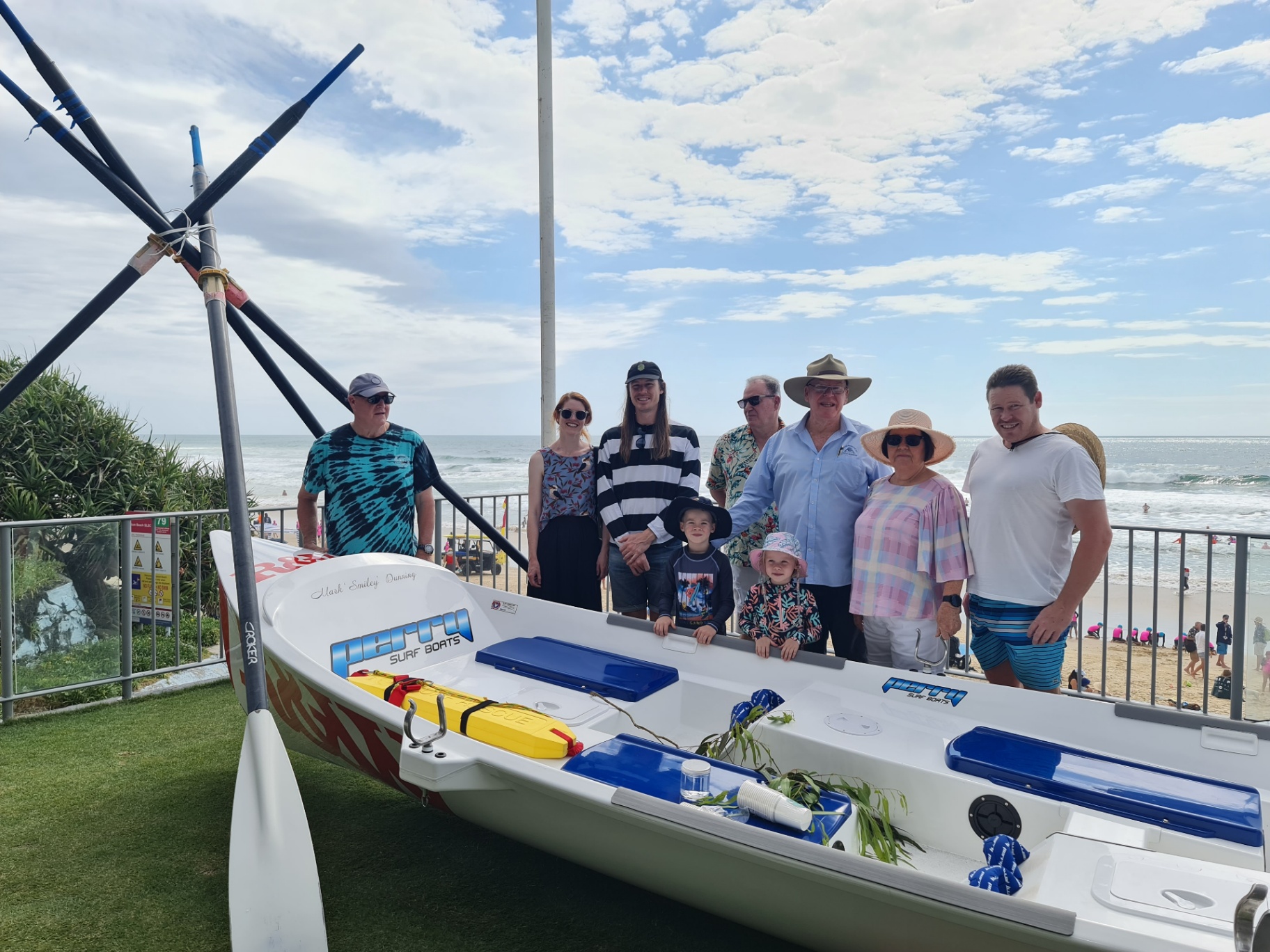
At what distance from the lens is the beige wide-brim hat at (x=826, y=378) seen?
9.70 feet

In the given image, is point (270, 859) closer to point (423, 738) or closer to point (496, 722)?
point (423, 738)

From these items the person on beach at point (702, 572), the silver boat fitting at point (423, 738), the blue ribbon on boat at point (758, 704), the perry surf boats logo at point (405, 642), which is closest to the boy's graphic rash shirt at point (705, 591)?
the person on beach at point (702, 572)

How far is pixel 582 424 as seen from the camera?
3.54m

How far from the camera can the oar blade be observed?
1933 mm

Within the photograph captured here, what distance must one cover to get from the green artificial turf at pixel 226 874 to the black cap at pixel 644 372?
1.88 meters

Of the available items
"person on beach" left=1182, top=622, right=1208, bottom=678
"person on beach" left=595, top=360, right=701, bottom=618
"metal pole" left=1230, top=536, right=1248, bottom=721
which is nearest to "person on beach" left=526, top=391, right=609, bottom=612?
"person on beach" left=595, top=360, right=701, bottom=618

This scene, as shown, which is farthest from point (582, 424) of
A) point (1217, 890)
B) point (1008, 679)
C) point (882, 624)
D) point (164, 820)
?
point (1217, 890)

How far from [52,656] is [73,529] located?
26.0 inches

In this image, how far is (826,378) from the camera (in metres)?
2.88

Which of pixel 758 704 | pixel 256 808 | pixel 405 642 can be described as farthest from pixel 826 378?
pixel 256 808

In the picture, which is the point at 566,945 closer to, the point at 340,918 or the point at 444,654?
the point at 340,918

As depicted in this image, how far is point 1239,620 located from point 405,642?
355 cm

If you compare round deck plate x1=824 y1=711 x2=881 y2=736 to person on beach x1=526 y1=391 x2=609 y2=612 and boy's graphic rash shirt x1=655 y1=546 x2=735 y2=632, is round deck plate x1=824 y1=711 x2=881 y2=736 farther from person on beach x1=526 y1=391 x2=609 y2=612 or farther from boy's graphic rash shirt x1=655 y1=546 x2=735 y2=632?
person on beach x1=526 y1=391 x2=609 y2=612

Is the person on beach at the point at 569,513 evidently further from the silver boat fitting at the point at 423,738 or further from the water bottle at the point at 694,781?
the water bottle at the point at 694,781
